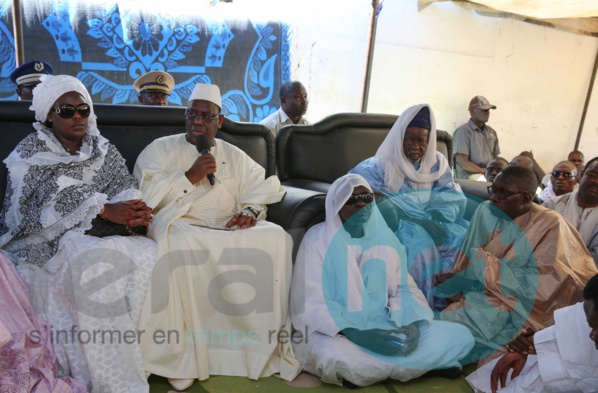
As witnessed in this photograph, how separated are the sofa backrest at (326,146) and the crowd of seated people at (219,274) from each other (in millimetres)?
730

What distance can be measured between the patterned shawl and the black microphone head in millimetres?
448

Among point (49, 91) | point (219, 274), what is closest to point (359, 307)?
point (219, 274)

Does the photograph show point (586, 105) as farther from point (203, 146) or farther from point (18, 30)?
point (18, 30)

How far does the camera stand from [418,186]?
332 cm

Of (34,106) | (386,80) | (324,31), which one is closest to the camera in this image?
(34,106)

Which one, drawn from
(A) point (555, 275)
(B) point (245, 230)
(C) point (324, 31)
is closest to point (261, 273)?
(B) point (245, 230)

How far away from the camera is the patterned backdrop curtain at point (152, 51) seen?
4457mm

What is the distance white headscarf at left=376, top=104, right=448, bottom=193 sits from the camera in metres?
3.28

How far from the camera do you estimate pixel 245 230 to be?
8.30ft

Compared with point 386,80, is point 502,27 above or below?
above

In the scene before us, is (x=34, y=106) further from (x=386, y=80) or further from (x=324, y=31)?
(x=386, y=80)

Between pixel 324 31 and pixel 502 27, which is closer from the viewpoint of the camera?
pixel 324 31

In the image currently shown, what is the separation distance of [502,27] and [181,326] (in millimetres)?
5819

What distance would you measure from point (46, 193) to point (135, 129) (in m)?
0.84
